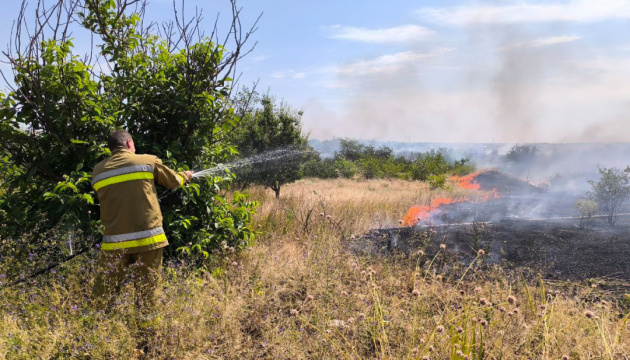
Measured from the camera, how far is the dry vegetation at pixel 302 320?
106 inches

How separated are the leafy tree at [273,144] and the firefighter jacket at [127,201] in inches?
357

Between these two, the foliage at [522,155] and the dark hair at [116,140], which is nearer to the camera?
the dark hair at [116,140]

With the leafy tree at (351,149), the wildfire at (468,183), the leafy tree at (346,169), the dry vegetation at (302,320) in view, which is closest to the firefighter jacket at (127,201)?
the dry vegetation at (302,320)

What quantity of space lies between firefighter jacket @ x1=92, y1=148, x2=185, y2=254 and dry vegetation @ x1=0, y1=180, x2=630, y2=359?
402mm

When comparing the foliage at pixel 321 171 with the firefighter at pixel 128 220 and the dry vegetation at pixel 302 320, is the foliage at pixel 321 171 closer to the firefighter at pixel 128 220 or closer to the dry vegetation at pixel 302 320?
the dry vegetation at pixel 302 320

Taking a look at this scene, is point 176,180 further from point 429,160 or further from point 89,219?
point 429,160

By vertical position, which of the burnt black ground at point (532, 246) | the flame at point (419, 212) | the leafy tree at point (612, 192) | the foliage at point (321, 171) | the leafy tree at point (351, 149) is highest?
the leafy tree at point (351, 149)

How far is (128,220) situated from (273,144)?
379 inches

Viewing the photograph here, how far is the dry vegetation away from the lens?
269cm

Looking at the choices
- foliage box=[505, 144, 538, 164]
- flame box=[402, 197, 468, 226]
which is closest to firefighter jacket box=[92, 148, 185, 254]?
flame box=[402, 197, 468, 226]

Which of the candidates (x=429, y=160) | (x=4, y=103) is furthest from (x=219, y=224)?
(x=429, y=160)

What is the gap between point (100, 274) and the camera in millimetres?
3287

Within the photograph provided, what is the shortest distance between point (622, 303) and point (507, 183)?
18.4 metres

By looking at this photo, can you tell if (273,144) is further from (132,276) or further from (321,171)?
(321,171)
